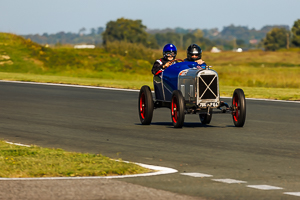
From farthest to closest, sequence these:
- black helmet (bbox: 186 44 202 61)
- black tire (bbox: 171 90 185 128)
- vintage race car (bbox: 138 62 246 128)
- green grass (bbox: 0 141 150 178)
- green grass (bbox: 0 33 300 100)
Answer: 1. green grass (bbox: 0 33 300 100)
2. black helmet (bbox: 186 44 202 61)
3. vintage race car (bbox: 138 62 246 128)
4. black tire (bbox: 171 90 185 128)
5. green grass (bbox: 0 141 150 178)

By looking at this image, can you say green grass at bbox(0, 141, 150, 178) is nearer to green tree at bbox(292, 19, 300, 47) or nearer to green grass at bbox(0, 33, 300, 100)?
green grass at bbox(0, 33, 300, 100)

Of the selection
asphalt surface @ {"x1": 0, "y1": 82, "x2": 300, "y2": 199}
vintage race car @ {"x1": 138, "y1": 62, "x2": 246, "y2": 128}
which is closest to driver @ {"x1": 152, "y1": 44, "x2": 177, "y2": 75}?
vintage race car @ {"x1": 138, "y1": 62, "x2": 246, "y2": 128}

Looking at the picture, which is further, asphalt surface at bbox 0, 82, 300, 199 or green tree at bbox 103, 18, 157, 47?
green tree at bbox 103, 18, 157, 47

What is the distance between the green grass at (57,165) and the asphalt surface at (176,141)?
563mm

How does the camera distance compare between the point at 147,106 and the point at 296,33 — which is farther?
the point at 296,33

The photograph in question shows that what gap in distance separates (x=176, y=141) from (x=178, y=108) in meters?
1.68

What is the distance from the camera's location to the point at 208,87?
13.8 meters

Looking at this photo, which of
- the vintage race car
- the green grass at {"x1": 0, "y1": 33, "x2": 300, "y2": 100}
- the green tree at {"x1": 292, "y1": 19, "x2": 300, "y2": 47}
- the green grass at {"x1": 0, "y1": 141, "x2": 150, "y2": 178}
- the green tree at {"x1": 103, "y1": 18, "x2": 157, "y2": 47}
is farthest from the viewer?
the green tree at {"x1": 292, "y1": 19, "x2": 300, "y2": 47}

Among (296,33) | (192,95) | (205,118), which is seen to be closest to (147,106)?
(192,95)

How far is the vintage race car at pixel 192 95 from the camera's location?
45.0 feet

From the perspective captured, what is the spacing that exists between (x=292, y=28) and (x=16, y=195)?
153m

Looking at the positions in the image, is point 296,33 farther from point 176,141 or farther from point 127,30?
point 176,141

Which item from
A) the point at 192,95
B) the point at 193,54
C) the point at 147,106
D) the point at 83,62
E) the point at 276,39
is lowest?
the point at 147,106

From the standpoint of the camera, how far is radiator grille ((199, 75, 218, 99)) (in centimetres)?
1375
